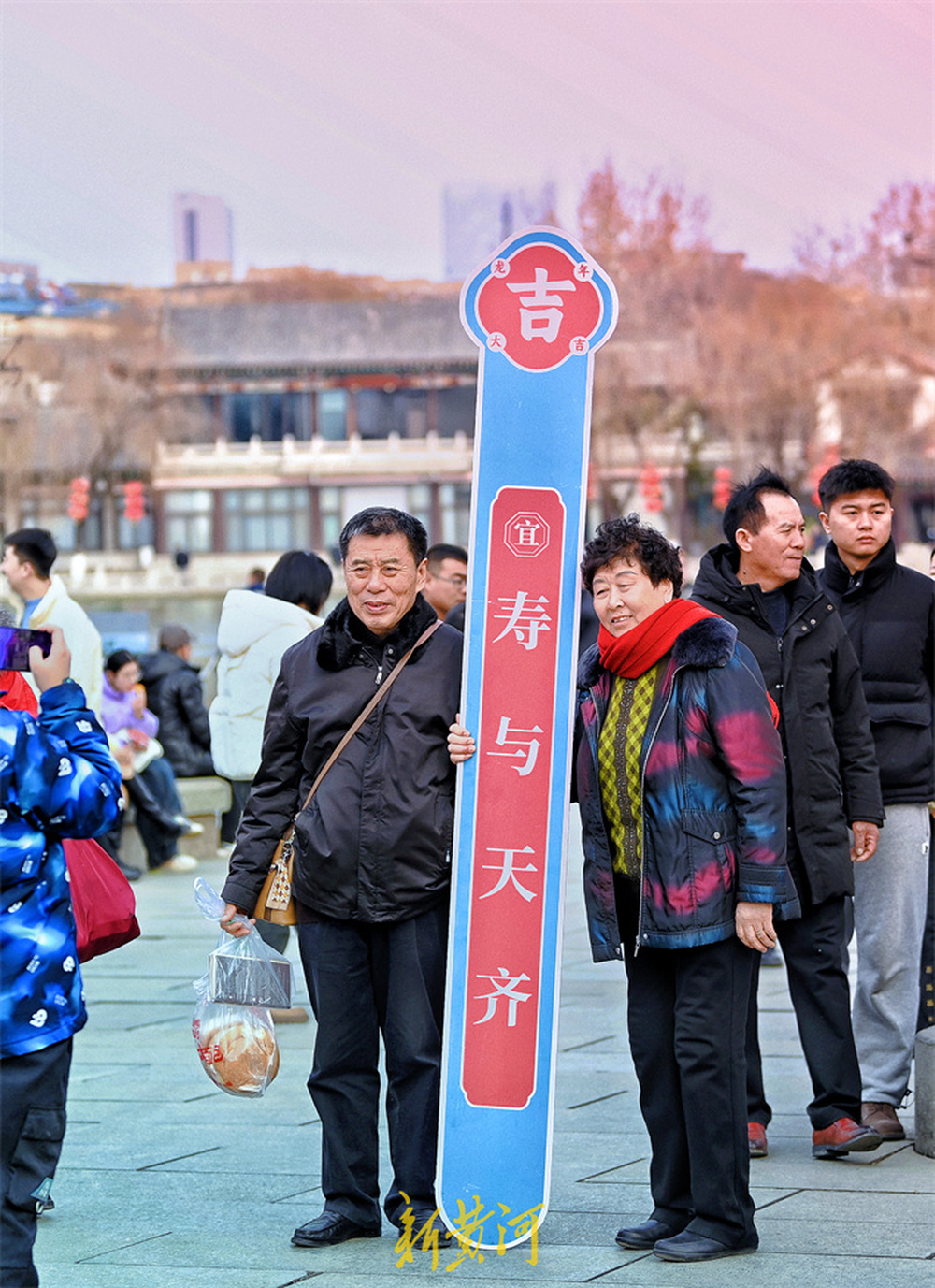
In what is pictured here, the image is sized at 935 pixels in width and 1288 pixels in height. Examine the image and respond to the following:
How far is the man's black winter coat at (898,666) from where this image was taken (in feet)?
15.1

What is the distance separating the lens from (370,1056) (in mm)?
3748

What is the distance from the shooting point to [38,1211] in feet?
13.1

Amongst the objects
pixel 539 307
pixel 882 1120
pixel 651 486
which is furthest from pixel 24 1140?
pixel 651 486

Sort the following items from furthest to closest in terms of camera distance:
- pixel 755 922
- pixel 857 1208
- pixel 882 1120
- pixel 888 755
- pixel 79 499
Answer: pixel 79 499 → pixel 888 755 → pixel 882 1120 → pixel 857 1208 → pixel 755 922

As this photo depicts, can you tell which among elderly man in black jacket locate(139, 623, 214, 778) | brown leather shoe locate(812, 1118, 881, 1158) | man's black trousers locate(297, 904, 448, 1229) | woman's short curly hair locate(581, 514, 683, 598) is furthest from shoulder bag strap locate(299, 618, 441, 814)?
elderly man in black jacket locate(139, 623, 214, 778)

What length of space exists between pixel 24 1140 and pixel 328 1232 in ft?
2.81

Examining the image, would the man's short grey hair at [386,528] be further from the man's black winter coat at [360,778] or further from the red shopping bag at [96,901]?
the red shopping bag at [96,901]

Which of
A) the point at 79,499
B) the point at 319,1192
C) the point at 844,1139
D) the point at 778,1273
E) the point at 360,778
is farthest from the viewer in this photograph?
the point at 79,499

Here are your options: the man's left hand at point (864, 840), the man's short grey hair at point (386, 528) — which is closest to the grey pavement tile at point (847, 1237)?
the man's left hand at point (864, 840)

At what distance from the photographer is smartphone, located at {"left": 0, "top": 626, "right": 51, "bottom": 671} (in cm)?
304

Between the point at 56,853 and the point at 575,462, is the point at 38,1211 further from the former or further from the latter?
the point at 575,462

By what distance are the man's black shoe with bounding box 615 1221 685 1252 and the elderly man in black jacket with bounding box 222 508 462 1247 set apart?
415mm

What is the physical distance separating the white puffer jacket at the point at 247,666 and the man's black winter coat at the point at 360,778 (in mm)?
2292

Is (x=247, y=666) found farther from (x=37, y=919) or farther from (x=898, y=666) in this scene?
(x=37, y=919)
